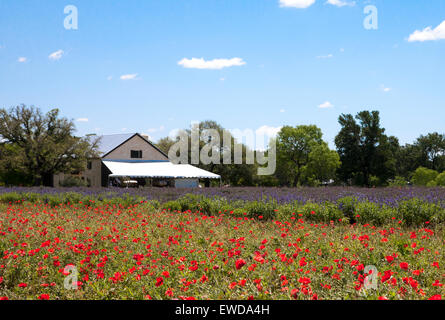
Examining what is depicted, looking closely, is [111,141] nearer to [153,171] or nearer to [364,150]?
[153,171]

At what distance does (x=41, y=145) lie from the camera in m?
34.3

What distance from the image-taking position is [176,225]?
8.48 meters

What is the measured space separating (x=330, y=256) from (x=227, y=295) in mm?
1874

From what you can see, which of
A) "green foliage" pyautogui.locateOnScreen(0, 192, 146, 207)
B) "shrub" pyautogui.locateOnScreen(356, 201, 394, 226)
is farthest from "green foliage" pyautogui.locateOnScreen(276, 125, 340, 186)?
"shrub" pyautogui.locateOnScreen(356, 201, 394, 226)

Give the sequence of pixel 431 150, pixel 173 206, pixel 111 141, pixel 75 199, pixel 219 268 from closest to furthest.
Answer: pixel 219 268, pixel 173 206, pixel 75 199, pixel 111 141, pixel 431 150

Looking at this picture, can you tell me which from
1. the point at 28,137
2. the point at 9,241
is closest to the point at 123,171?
the point at 28,137

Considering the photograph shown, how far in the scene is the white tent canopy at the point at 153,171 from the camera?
118 ft

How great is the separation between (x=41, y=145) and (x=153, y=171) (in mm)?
9800

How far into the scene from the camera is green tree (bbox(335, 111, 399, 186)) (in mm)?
50969

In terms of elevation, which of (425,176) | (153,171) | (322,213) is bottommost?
(425,176)

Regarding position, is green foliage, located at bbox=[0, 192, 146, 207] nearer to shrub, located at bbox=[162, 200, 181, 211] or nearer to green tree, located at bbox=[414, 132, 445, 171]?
shrub, located at bbox=[162, 200, 181, 211]

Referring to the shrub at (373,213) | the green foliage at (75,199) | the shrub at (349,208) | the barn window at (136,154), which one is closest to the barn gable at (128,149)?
the barn window at (136,154)

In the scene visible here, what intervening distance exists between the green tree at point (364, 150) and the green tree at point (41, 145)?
1261 inches

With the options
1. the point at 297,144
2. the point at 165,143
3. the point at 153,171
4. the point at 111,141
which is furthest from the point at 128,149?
the point at 297,144
